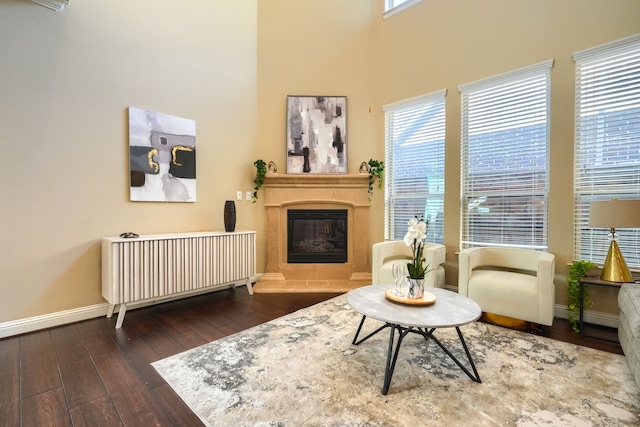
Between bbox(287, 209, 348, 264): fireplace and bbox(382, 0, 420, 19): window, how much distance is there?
119 inches

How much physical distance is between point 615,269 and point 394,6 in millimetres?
4292

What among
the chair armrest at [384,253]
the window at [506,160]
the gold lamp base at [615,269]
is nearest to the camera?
the gold lamp base at [615,269]

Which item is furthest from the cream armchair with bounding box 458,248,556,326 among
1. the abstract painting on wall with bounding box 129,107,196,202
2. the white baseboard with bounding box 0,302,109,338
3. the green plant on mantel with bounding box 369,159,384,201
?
the white baseboard with bounding box 0,302,109,338

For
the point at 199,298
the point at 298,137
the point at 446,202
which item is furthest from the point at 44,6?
the point at 446,202

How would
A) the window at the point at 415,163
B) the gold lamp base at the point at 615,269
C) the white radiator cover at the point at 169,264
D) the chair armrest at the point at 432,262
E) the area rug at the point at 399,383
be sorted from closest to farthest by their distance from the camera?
the area rug at the point at 399,383
the gold lamp base at the point at 615,269
the white radiator cover at the point at 169,264
the chair armrest at the point at 432,262
the window at the point at 415,163

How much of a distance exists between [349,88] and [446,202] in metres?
2.28

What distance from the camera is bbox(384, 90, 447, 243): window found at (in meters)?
3.74

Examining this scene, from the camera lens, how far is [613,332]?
253 centimetres

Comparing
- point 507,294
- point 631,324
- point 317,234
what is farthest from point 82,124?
point 631,324

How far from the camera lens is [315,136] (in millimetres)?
4219

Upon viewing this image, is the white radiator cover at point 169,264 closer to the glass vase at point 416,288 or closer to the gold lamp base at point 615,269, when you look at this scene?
the glass vase at point 416,288

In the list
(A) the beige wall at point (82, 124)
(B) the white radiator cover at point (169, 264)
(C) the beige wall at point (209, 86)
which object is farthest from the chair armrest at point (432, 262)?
(A) the beige wall at point (82, 124)

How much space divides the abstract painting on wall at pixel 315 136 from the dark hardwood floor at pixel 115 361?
203cm

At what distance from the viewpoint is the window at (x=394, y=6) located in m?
3.96
